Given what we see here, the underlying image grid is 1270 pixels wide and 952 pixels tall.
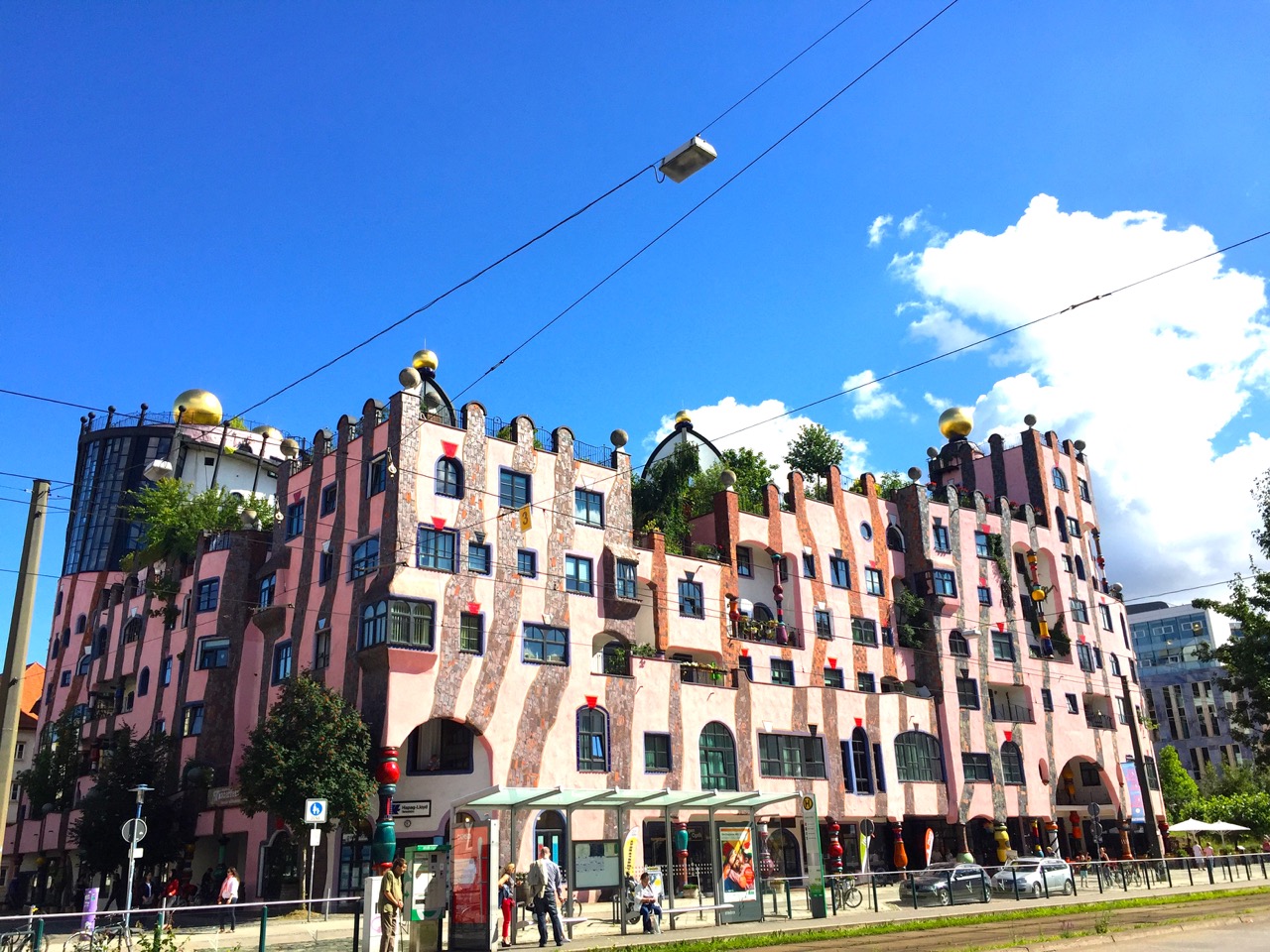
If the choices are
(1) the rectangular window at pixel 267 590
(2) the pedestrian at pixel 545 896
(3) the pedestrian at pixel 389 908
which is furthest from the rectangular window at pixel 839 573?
(3) the pedestrian at pixel 389 908

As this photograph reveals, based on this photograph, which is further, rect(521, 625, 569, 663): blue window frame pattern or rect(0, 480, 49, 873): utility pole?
rect(521, 625, 569, 663): blue window frame pattern

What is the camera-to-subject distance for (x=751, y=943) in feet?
61.6

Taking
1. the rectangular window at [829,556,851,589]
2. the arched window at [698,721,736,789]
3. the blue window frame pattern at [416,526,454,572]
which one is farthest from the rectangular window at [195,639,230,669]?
the rectangular window at [829,556,851,589]

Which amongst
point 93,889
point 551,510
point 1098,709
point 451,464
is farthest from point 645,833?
point 1098,709

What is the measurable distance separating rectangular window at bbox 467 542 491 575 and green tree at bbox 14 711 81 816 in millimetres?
21851

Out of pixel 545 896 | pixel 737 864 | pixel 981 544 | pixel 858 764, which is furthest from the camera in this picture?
pixel 981 544

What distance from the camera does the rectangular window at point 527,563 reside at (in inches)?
1460

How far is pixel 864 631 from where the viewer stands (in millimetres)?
48062

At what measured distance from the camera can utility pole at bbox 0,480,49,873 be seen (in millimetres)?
13734

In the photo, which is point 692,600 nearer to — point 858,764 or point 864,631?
point 858,764

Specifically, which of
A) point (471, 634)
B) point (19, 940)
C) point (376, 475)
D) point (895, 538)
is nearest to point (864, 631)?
point (895, 538)

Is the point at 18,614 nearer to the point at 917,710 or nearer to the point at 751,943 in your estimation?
the point at 751,943

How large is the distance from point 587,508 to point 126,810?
19.6 meters

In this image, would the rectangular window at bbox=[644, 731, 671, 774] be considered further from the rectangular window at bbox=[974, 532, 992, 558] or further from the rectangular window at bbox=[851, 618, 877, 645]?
the rectangular window at bbox=[974, 532, 992, 558]
